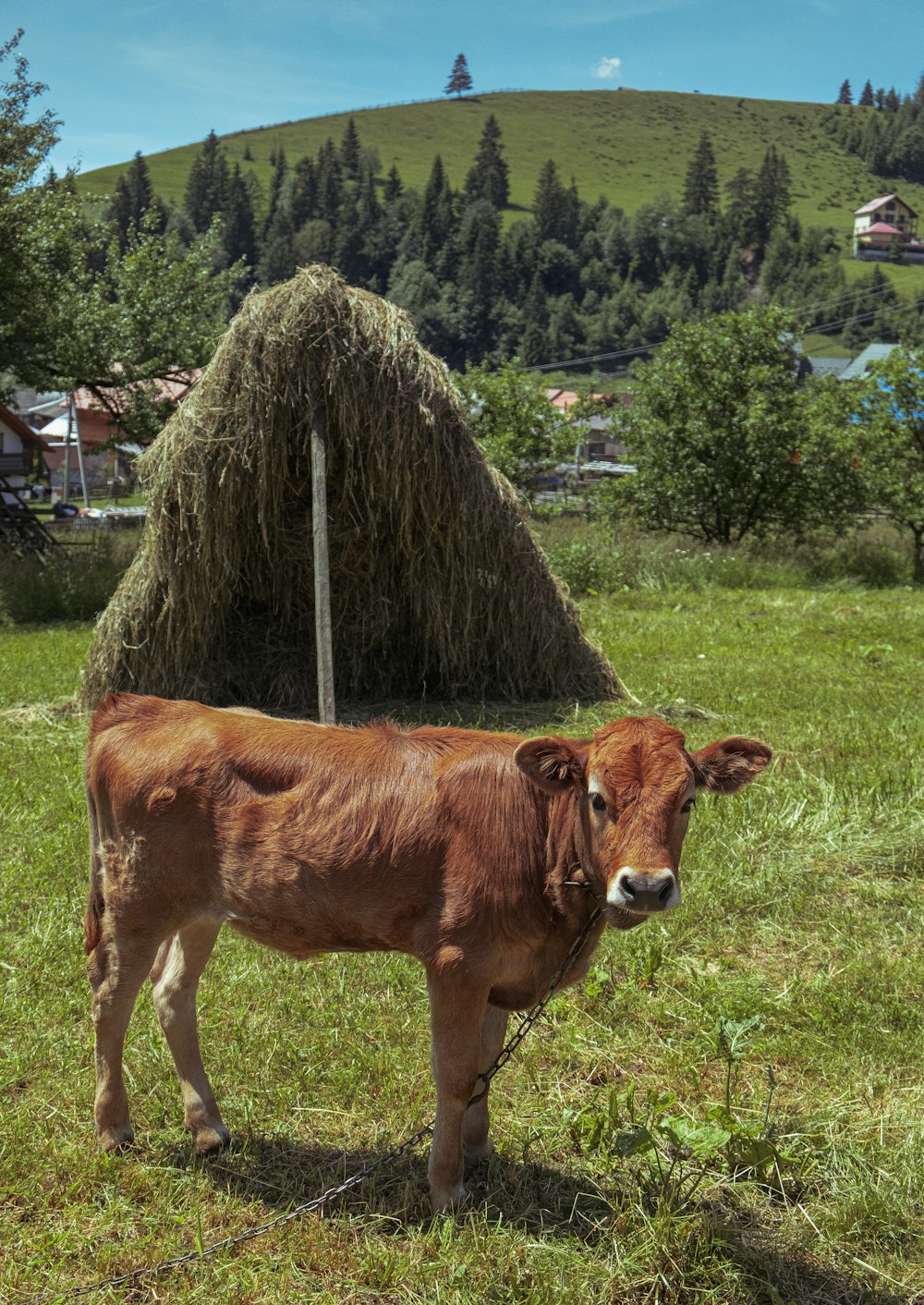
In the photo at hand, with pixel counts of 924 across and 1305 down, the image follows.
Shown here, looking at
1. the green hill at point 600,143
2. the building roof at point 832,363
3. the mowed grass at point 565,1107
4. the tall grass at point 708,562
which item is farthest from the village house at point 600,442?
the green hill at point 600,143

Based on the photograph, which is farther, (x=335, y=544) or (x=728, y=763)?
(x=335, y=544)

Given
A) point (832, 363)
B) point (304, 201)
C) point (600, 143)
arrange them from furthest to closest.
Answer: point (600, 143), point (304, 201), point (832, 363)

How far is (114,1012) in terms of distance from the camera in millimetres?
3557

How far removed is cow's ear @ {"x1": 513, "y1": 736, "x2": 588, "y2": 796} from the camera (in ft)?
10.1

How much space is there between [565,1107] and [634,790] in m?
1.59

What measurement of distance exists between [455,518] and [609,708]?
2.15 m

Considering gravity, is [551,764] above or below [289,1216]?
above

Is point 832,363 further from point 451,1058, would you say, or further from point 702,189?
point 451,1058

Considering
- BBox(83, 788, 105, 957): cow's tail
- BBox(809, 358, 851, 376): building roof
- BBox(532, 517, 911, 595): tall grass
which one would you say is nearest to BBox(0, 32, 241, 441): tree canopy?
BBox(532, 517, 911, 595): tall grass

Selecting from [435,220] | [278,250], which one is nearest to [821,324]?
[435,220]

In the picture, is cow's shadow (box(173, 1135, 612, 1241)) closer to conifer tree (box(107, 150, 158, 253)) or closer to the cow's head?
the cow's head

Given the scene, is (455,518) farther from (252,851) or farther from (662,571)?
(662,571)

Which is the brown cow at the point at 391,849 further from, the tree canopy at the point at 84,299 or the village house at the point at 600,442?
the village house at the point at 600,442

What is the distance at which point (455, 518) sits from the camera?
988 cm
